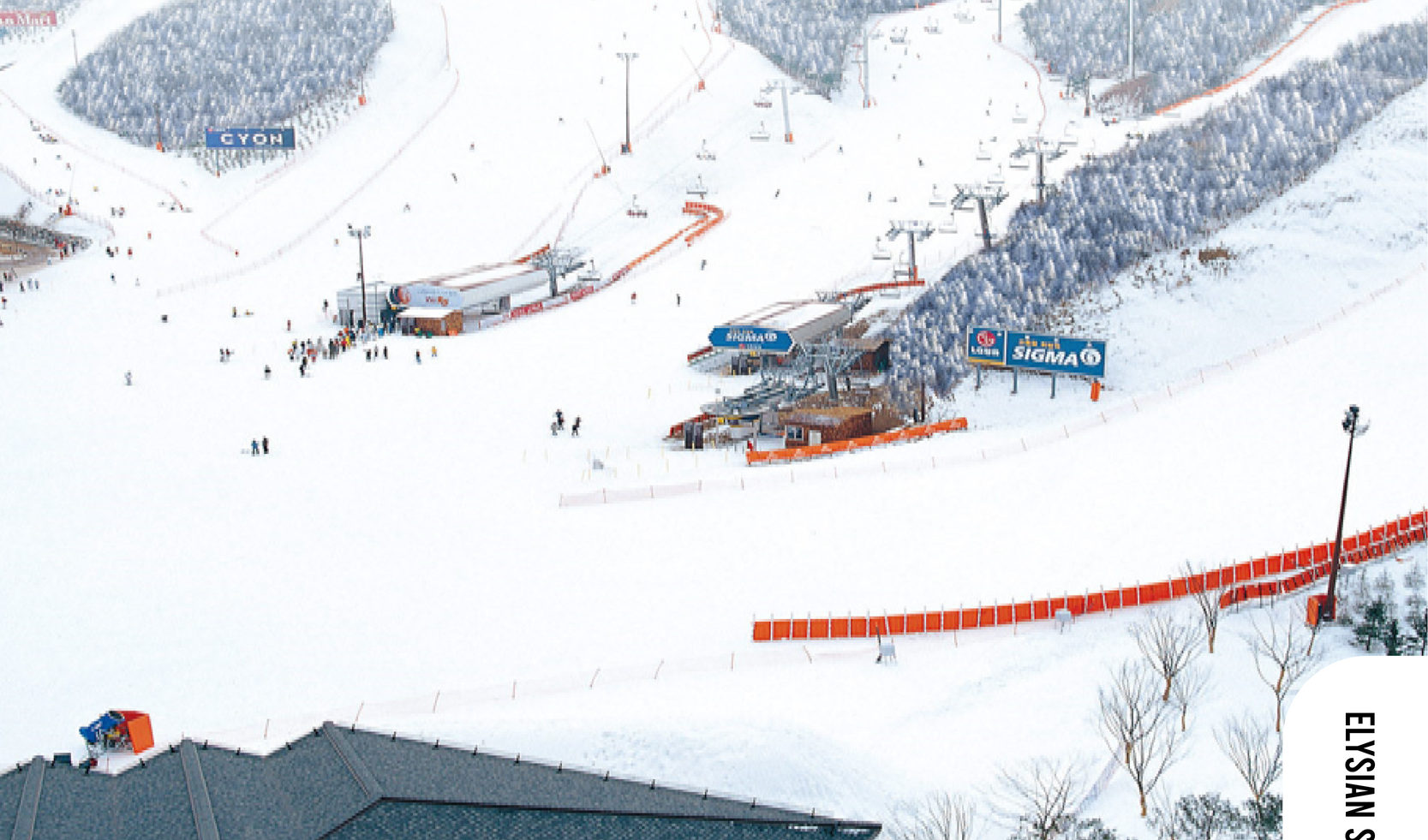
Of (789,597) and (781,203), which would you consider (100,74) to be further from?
(789,597)

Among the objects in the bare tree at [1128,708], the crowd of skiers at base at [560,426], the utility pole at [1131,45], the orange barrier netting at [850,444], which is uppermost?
the utility pole at [1131,45]

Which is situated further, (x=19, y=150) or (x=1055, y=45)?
(x=1055, y=45)

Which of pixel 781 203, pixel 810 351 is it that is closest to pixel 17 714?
pixel 810 351

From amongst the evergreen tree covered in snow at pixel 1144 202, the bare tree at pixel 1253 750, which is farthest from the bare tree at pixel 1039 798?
the evergreen tree covered in snow at pixel 1144 202

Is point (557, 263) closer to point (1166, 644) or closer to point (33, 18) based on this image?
point (1166, 644)

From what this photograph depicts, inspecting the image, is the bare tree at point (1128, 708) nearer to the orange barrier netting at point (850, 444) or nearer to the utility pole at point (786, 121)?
the orange barrier netting at point (850, 444)

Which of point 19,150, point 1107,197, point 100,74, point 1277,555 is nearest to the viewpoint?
point 1277,555
